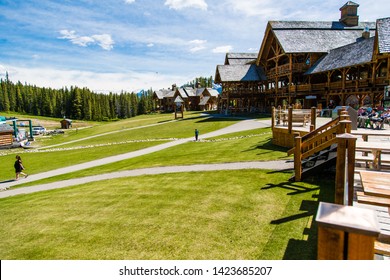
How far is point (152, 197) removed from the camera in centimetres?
1050

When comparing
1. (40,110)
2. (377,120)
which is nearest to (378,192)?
(377,120)

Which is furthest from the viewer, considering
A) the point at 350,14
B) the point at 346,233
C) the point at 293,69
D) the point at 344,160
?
the point at 350,14

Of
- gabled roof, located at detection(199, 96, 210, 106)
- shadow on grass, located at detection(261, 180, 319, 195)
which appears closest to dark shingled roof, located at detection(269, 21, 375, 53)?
shadow on grass, located at detection(261, 180, 319, 195)

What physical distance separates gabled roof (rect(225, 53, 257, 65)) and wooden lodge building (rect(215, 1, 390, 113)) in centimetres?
894

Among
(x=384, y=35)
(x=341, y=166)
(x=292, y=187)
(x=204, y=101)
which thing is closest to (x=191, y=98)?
(x=204, y=101)

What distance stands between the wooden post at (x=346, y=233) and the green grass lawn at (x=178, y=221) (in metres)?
3.91

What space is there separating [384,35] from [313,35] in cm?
1885

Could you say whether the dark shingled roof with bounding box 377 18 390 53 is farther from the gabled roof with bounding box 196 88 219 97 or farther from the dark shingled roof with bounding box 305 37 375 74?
the gabled roof with bounding box 196 88 219 97

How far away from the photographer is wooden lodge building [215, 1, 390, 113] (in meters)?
28.5

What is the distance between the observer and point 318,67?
112 ft

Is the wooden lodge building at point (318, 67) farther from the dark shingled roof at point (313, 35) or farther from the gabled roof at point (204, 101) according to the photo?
the gabled roof at point (204, 101)

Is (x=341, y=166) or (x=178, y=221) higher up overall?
(x=341, y=166)

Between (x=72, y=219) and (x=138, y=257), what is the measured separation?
14.6 ft

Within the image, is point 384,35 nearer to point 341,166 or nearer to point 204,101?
point 341,166
